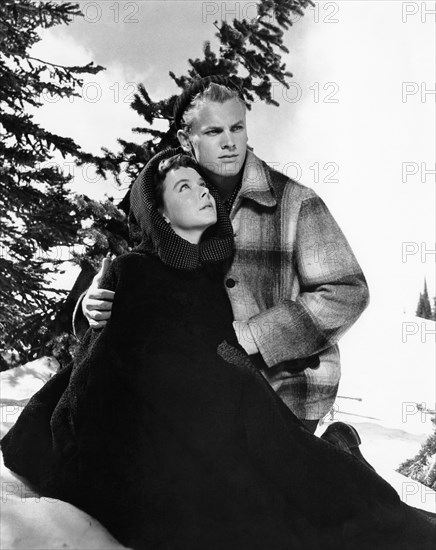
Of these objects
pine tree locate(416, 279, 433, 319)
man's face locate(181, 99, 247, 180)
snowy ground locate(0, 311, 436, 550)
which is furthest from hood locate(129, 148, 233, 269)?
pine tree locate(416, 279, 433, 319)

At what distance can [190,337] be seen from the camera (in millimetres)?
1948

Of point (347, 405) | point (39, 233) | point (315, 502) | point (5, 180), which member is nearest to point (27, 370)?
point (39, 233)

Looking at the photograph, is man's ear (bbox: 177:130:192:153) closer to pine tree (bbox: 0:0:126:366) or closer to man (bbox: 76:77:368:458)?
man (bbox: 76:77:368:458)

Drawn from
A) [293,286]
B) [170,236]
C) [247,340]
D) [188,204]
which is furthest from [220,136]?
[247,340]

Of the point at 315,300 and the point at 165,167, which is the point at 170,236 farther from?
the point at 315,300

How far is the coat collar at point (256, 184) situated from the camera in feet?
7.45

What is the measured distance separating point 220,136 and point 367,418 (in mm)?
6691

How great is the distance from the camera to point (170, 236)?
2.07 meters

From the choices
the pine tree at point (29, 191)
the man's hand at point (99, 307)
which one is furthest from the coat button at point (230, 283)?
the pine tree at point (29, 191)

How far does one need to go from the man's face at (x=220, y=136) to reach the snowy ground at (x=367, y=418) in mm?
1320

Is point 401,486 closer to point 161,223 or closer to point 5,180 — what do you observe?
point 161,223

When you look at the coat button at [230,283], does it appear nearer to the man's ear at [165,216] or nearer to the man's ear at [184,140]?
the man's ear at [165,216]

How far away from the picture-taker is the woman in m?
1.80

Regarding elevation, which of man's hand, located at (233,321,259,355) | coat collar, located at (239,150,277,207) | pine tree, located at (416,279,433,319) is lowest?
pine tree, located at (416,279,433,319)
